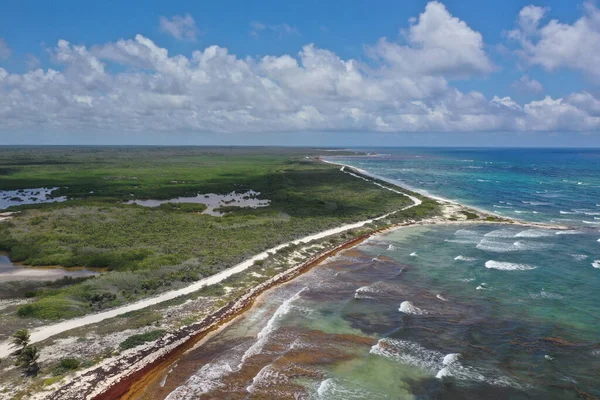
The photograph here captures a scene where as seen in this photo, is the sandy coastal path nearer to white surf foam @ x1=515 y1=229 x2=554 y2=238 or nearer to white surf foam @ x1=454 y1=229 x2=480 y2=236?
white surf foam @ x1=454 y1=229 x2=480 y2=236

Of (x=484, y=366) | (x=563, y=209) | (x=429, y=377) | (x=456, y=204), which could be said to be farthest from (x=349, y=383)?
(x=563, y=209)

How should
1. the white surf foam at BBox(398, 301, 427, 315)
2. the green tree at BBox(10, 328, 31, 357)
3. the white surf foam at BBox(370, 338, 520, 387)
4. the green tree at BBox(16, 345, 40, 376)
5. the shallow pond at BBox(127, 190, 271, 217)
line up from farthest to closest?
the shallow pond at BBox(127, 190, 271, 217) < the white surf foam at BBox(398, 301, 427, 315) < the green tree at BBox(10, 328, 31, 357) < the white surf foam at BBox(370, 338, 520, 387) < the green tree at BBox(16, 345, 40, 376)

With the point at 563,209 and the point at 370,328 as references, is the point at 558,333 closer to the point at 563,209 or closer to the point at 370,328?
the point at 370,328

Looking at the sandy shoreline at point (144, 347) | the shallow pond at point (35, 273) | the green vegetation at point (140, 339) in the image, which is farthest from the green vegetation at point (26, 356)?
the shallow pond at point (35, 273)

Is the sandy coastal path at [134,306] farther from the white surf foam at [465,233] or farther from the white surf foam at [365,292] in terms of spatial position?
the white surf foam at [465,233]

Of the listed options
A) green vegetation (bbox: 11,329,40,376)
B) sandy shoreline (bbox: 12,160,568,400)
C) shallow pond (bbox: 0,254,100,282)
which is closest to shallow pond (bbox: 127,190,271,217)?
shallow pond (bbox: 0,254,100,282)

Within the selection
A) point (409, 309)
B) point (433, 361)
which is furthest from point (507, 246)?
point (433, 361)

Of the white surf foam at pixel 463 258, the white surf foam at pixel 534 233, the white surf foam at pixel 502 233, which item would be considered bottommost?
the white surf foam at pixel 463 258
